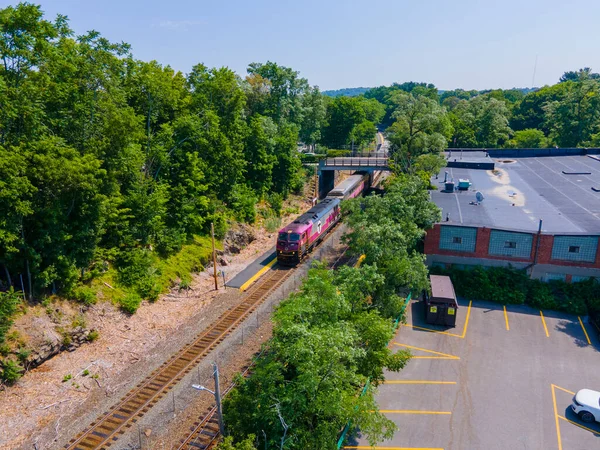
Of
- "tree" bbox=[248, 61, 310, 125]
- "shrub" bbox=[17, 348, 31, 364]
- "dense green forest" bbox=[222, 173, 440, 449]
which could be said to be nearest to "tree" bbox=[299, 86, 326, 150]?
"tree" bbox=[248, 61, 310, 125]

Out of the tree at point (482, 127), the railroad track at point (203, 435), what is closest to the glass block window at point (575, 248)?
the railroad track at point (203, 435)

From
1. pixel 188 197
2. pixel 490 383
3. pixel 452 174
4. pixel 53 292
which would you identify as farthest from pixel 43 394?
pixel 452 174

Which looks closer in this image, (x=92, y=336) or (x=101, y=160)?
(x=92, y=336)

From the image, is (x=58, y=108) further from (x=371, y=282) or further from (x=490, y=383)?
(x=490, y=383)

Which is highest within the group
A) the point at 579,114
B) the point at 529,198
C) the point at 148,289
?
the point at 579,114

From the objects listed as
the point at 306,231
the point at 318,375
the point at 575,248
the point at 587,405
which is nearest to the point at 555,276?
the point at 575,248

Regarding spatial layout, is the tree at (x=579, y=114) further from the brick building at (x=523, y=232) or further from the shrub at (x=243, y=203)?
the shrub at (x=243, y=203)

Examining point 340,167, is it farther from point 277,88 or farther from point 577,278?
point 577,278

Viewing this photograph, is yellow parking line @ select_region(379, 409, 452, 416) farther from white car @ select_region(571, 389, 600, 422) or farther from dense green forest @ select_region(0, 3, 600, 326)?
dense green forest @ select_region(0, 3, 600, 326)
